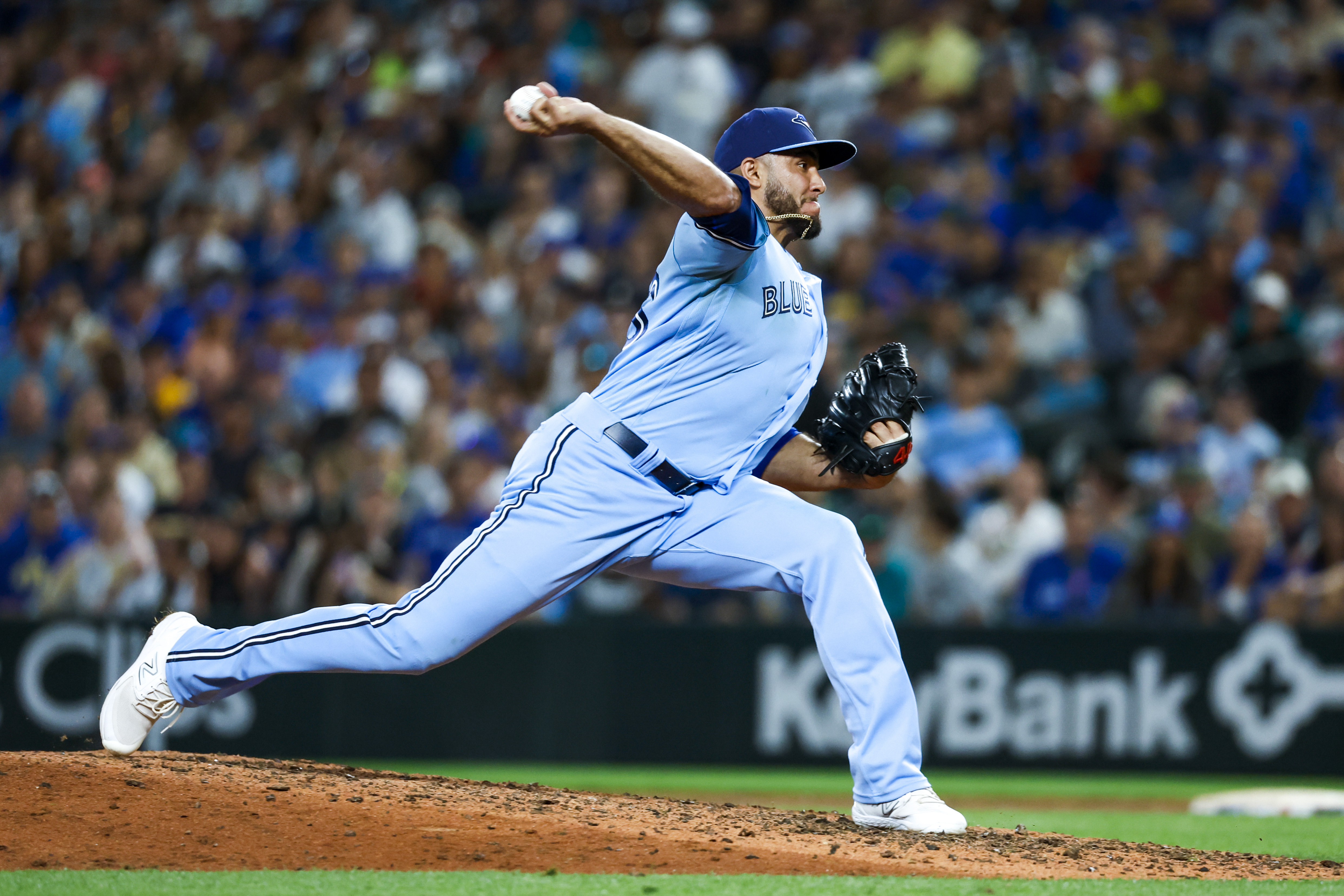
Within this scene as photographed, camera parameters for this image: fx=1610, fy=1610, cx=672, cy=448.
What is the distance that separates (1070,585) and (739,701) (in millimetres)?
2022

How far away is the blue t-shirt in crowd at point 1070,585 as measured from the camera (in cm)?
918

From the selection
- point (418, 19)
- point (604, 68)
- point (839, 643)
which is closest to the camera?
point (839, 643)

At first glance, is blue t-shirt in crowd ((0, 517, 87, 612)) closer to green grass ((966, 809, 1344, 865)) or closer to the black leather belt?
green grass ((966, 809, 1344, 865))

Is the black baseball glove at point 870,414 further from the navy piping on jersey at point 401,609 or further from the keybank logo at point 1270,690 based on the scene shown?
the keybank logo at point 1270,690

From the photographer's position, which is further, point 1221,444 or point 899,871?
point 1221,444

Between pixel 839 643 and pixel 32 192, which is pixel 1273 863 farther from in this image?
pixel 32 192

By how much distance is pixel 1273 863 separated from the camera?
475cm

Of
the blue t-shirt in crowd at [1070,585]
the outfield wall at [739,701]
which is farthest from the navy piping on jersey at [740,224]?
the blue t-shirt in crowd at [1070,585]

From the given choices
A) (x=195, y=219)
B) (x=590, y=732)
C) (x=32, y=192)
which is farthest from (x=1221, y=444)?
(x=32, y=192)

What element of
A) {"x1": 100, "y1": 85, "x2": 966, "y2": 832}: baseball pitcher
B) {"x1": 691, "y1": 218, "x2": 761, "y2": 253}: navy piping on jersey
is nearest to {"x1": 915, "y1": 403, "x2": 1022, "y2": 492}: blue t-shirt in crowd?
{"x1": 100, "y1": 85, "x2": 966, "y2": 832}: baseball pitcher

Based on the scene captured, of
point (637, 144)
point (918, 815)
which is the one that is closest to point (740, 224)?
point (637, 144)

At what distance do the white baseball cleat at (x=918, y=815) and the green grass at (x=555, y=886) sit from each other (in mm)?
482

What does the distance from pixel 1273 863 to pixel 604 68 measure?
9.86 m

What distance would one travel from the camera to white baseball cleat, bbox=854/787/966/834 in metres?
4.60
